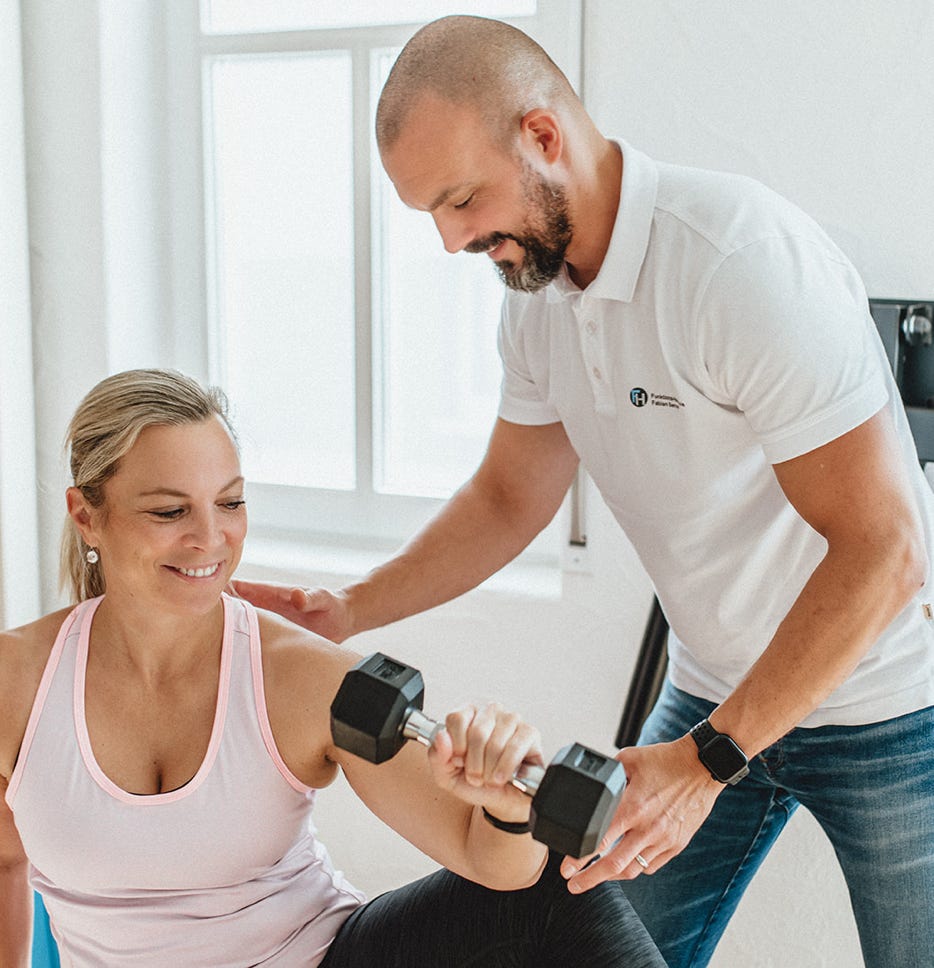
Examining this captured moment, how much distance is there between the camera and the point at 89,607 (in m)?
1.53

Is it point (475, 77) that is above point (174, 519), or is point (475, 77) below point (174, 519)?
above

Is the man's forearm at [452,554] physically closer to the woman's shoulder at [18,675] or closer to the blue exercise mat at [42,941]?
the woman's shoulder at [18,675]

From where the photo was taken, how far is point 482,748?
40.3 inches

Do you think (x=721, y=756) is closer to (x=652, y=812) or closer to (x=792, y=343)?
(x=652, y=812)

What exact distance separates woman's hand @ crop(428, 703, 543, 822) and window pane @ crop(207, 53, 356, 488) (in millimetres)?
1661

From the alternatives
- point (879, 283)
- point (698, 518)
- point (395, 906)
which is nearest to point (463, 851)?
point (395, 906)

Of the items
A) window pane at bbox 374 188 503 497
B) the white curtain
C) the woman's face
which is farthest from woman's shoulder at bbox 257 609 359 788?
the white curtain

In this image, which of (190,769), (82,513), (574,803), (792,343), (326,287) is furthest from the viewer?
(326,287)

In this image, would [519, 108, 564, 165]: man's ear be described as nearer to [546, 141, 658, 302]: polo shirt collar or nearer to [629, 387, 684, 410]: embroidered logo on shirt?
[546, 141, 658, 302]: polo shirt collar

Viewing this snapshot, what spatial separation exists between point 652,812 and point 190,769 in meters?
0.53

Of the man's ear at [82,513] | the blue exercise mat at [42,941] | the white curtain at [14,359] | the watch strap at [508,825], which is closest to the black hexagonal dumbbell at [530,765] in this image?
the watch strap at [508,825]

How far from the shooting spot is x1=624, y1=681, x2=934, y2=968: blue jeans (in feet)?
4.73

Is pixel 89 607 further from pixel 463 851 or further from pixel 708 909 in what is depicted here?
pixel 708 909

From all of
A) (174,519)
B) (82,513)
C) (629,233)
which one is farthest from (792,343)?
(82,513)
